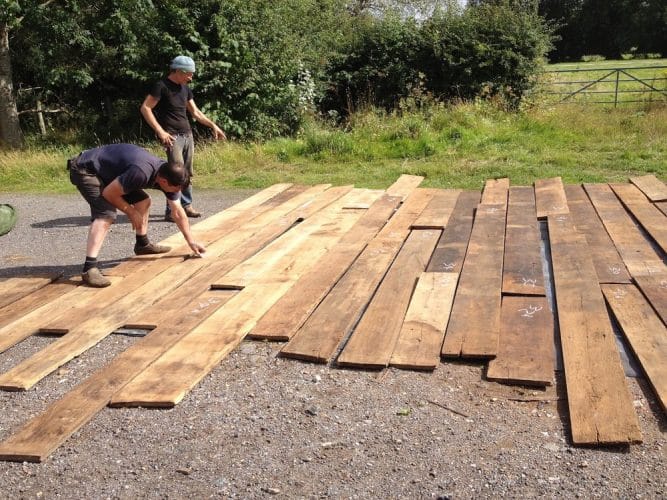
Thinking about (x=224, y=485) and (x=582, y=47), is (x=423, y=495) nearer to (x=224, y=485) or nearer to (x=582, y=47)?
(x=224, y=485)

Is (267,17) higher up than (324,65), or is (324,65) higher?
(267,17)

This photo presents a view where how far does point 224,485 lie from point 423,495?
80cm

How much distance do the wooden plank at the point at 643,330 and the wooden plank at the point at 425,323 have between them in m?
1.04

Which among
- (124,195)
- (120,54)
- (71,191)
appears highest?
(120,54)

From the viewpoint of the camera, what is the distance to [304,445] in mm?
3020

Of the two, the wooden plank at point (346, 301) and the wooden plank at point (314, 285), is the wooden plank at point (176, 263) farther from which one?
the wooden plank at point (346, 301)

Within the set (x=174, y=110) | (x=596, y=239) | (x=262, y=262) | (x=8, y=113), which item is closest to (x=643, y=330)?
(x=596, y=239)

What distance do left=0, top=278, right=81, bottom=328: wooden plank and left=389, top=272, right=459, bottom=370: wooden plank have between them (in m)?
2.72

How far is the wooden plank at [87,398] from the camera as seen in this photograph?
3039mm

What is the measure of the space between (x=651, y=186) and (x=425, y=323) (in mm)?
5264

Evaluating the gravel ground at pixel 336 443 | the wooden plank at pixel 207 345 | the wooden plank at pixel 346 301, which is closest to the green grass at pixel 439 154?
the wooden plank at pixel 346 301

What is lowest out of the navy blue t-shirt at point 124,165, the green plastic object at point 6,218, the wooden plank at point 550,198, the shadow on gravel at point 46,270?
the shadow on gravel at point 46,270

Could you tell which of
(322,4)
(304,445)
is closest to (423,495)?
(304,445)

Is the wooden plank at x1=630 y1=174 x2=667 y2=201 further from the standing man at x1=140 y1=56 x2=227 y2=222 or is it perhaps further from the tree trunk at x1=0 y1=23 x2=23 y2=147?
the tree trunk at x1=0 y1=23 x2=23 y2=147
